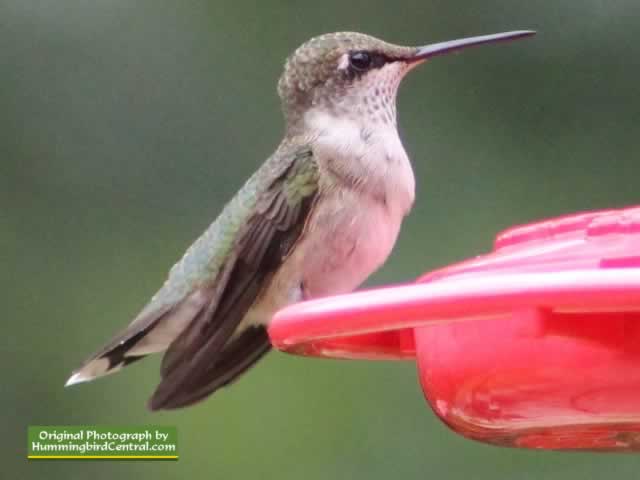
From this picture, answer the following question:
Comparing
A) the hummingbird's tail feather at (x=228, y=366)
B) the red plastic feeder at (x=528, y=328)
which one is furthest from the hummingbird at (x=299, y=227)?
the red plastic feeder at (x=528, y=328)

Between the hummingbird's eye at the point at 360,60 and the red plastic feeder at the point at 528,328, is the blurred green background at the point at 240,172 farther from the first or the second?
the red plastic feeder at the point at 528,328

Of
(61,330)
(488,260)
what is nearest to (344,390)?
(61,330)

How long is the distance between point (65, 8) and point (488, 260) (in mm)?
3663

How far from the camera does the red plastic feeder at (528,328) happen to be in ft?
5.29

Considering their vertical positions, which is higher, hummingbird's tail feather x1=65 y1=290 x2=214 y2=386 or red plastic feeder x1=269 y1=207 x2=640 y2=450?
hummingbird's tail feather x1=65 y1=290 x2=214 y2=386

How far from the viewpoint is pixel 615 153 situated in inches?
171

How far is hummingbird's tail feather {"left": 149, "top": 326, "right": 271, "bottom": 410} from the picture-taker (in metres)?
2.79

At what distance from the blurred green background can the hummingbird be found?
1.08 meters

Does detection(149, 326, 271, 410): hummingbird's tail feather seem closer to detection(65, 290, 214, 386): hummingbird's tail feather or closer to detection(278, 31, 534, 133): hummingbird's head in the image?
detection(65, 290, 214, 386): hummingbird's tail feather

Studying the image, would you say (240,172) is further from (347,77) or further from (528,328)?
(528,328)

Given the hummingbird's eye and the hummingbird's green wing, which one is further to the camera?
the hummingbird's eye

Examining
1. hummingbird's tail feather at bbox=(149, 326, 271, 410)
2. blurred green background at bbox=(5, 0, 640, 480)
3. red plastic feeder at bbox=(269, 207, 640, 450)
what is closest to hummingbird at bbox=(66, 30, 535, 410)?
hummingbird's tail feather at bbox=(149, 326, 271, 410)

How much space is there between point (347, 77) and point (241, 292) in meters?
0.62

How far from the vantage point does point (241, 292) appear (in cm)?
273
